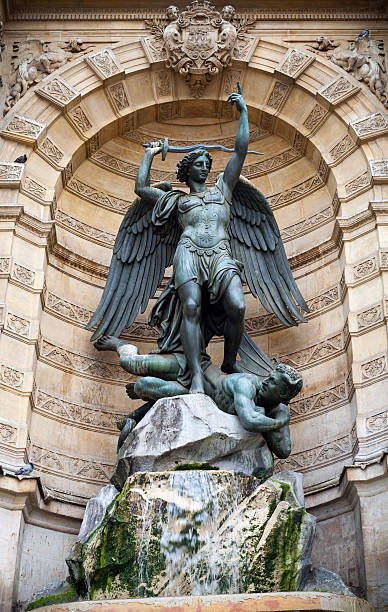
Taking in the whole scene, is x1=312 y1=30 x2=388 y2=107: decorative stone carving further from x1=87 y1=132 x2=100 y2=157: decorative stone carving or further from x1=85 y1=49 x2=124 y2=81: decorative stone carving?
x1=87 y1=132 x2=100 y2=157: decorative stone carving

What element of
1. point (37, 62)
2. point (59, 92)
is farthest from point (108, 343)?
point (37, 62)

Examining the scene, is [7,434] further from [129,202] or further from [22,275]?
[129,202]

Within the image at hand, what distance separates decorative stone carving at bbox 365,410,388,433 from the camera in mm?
8797

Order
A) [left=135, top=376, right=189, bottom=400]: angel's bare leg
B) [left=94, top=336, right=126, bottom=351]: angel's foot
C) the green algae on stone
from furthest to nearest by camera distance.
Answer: [left=94, top=336, right=126, bottom=351]: angel's foot < [left=135, top=376, right=189, bottom=400]: angel's bare leg < the green algae on stone

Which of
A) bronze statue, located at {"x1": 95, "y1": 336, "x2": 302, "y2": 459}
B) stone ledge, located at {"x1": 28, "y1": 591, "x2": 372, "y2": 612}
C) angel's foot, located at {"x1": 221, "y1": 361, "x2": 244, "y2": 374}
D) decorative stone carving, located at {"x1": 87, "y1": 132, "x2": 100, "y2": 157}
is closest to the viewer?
stone ledge, located at {"x1": 28, "y1": 591, "x2": 372, "y2": 612}

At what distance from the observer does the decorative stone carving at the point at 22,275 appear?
969 centimetres

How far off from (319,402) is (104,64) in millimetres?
4559

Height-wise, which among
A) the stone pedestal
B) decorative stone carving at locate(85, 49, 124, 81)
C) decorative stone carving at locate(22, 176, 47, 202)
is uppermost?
decorative stone carving at locate(85, 49, 124, 81)

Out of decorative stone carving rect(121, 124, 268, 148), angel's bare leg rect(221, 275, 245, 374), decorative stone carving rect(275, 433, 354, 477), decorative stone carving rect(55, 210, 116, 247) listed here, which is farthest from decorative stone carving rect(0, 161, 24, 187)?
decorative stone carving rect(275, 433, 354, 477)

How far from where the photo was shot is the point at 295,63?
35.9 ft

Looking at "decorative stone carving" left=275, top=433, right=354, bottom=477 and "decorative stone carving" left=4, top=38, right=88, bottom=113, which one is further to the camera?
"decorative stone carving" left=4, top=38, right=88, bottom=113

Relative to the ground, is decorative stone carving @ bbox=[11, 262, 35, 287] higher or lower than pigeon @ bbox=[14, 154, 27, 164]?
lower

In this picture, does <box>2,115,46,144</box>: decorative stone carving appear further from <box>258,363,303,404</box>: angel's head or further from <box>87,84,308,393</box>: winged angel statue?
<box>258,363,303,404</box>: angel's head

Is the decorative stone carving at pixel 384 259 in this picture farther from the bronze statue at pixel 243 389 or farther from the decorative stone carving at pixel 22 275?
the decorative stone carving at pixel 22 275
